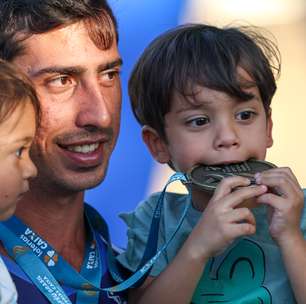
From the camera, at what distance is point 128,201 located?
136 inches

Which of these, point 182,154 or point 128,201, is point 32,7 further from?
point 128,201

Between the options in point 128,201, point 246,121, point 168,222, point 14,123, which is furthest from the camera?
point 128,201

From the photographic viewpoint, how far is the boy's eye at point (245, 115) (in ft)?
8.07

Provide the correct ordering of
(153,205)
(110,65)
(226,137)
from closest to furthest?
1. (226,137)
2. (110,65)
3. (153,205)

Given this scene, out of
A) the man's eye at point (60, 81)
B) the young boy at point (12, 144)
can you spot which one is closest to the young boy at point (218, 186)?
the man's eye at point (60, 81)

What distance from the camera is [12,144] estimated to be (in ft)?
6.89

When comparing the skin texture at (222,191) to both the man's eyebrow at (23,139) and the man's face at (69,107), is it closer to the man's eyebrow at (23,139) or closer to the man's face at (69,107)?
the man's face at (69,107)

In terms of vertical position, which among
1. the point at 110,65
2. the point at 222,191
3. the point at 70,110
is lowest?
the point at 222,191

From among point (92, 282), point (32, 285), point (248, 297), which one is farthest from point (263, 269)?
point (32, 285)

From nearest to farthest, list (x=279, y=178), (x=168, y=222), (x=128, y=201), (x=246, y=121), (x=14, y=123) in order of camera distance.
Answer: (x=14, y=123)
(x=279, y=178)
(x=246, y=121)
(x=168, y=222)
(x=128, y=201)

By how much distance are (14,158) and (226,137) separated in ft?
2.11

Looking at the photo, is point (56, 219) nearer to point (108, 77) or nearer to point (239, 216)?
point (108, 77)

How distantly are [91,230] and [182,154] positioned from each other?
1.45ft

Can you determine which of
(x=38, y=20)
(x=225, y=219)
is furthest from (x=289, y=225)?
(x=38, y=20)
